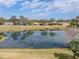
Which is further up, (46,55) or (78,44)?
(78,44)

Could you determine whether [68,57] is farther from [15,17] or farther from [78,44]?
[15,17]

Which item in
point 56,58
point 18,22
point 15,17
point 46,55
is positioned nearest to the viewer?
point 56,58

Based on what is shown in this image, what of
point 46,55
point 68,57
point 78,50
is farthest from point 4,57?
point 78,50

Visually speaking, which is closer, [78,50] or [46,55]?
[78,50]

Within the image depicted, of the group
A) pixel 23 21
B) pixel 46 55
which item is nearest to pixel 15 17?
pixel 23 21

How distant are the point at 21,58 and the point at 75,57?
11.8 feet

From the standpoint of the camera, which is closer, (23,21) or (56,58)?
(56,58)

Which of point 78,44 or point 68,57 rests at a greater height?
point 78,44

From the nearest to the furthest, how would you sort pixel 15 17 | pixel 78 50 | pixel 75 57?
pixel 78 50 → pixel 75 57 → pixel 15 17

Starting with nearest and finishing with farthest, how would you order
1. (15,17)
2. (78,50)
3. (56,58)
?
(78,50) < (56,58) < (15,17)

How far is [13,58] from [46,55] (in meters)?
2.45

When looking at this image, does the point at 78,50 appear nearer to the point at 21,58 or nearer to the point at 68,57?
the point at 68,57

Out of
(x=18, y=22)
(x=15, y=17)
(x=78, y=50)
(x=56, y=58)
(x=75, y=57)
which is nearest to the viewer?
(x=78, y=50)

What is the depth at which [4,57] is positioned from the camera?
15.2 m
